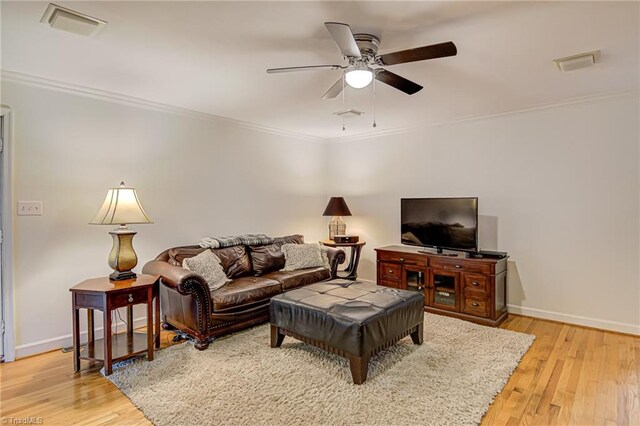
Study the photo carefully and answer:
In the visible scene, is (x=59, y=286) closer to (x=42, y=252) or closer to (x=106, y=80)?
(x=42, y=252)

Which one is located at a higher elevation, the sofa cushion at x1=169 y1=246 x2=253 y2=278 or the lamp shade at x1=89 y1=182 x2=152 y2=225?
the lamp shade at x1=89 y1=182 x2=152 y2=225

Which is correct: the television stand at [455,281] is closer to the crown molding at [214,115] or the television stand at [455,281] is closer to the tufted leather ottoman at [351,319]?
the tufted leather ottoman at [351,319]

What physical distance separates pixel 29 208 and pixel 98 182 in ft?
1.96

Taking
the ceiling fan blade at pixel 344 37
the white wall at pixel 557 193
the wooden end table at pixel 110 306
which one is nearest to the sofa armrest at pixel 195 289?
the wooden end table at pixel 110 306

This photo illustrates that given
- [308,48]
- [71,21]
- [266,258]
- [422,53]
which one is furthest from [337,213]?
[71,21]

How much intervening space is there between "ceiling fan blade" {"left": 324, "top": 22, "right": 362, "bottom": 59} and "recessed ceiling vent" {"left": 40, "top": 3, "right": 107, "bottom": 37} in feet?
4.64

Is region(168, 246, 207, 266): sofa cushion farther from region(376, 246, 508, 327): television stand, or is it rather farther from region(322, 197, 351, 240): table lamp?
region(376, 246, 508, 327): television stand

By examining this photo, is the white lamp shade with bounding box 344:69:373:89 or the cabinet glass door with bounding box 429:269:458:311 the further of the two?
the cabinet glass door with bounding box 429:269:458:311

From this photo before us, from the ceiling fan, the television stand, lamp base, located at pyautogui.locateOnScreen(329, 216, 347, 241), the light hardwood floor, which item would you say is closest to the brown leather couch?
the light hardwood floor

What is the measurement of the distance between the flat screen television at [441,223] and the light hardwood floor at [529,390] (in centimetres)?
131

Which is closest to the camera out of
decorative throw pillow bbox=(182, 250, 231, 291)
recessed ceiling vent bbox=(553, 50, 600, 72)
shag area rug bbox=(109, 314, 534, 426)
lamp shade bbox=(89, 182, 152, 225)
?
shag area rug bbox=(109, 314, 534, 426)

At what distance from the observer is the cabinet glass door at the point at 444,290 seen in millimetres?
4121

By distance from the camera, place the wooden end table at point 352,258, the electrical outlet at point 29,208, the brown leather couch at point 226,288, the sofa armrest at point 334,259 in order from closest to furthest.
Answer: the electrical outlet at point 29,208
the brown leather couch at point 226,288
the sofa armrest at point 334,259
the wooden end table at point 352,258

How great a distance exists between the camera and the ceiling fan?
2.00 metres
